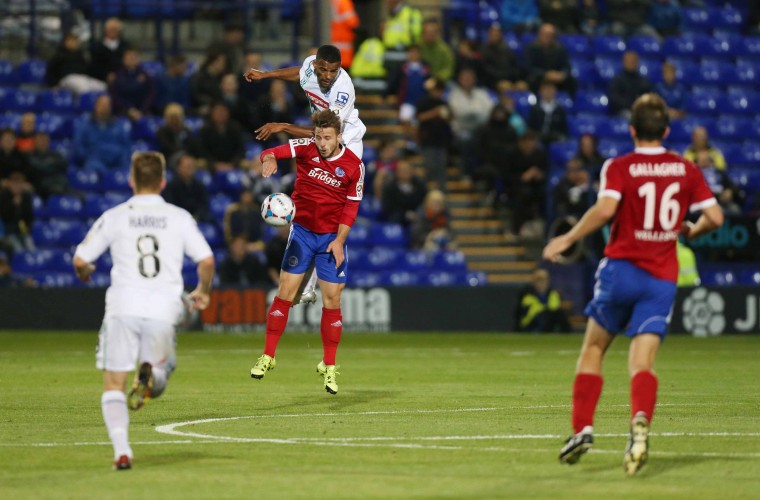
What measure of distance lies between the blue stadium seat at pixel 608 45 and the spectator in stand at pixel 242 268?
33.9 feet

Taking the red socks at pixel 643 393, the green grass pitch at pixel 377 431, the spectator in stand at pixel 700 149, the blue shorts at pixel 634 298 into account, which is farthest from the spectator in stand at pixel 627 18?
the red socks at pixel 643 393

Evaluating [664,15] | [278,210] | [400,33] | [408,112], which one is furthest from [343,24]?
[278,210]

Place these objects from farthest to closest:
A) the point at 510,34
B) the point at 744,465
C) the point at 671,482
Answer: the point at 510,34
the point at 744,465
the point at 671,482

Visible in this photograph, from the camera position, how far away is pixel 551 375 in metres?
17.0

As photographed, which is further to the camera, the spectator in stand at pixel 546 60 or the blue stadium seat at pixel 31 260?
the spectator in stand at pixel 546 60

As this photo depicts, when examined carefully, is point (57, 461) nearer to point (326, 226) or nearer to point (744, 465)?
point (744, 465)

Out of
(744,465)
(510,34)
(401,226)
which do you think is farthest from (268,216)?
(510,34)

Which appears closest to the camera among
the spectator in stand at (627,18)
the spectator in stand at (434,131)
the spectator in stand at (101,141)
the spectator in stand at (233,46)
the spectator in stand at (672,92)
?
the spectator in stand at (101,141)

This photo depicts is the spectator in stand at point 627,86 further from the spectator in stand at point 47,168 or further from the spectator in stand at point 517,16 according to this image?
the spectator in stand at point 47,168

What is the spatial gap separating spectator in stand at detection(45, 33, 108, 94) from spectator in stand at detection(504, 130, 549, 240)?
715 centimetres

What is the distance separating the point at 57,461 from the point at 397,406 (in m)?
4.27

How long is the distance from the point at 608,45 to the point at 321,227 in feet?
61.8

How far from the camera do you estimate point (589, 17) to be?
1316 inches

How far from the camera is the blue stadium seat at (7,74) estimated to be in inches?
1077
